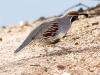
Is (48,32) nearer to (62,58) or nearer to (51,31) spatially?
(51,31)

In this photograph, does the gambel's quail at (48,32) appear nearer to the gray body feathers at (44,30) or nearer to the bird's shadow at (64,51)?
the gray body feathers at (44,30)

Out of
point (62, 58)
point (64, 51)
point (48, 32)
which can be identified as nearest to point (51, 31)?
point (48, 32)

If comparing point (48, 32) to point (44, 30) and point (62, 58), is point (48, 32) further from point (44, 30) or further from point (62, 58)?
point (62, 58)

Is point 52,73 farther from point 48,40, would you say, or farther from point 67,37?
point 67,37

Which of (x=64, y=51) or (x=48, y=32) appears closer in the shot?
(x=48, y=32)

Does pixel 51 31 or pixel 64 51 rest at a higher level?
pixel 51 31

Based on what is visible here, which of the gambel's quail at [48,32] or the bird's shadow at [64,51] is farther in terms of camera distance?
the bird's shadow at [64,51]

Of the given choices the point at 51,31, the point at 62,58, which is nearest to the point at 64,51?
the point at 62,58

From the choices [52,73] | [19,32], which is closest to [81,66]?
[52,73]

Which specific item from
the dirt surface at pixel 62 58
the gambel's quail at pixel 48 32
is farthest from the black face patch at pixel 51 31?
the dirt surface at pixel 62 58
